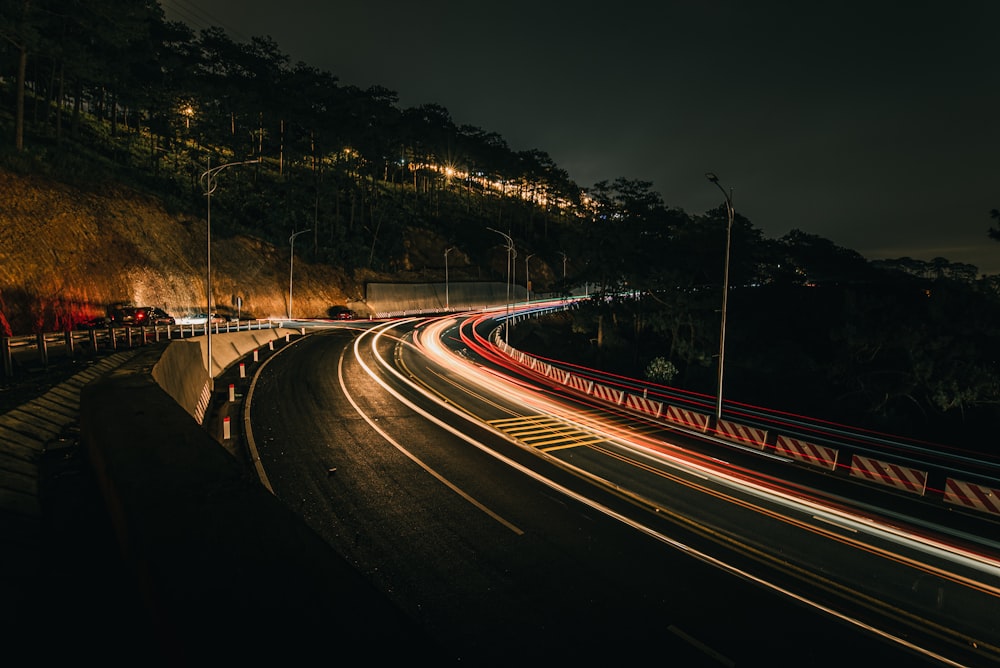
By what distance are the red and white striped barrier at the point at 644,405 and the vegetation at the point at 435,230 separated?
1899 cm

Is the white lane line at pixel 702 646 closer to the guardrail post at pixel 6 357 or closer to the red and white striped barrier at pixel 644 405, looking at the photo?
the red and white striped barrier at pixel 644 405

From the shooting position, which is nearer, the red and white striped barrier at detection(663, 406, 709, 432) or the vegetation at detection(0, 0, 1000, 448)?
the red and white striped barrier at detection(663, 406, 709, 432)

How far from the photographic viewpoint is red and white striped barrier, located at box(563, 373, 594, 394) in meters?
24.8

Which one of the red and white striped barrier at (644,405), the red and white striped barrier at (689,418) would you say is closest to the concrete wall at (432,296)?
the red and white striped barrier at (644,405)

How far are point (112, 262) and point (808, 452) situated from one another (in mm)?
47552

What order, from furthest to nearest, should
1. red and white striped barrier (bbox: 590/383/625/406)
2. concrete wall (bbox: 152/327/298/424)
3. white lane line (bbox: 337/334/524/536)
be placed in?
1. red and white striped barrier (bbox: 590/383/625/406)
2. concrete wall (bbox: 152/327/298/424)
3. white lane line (bbox: 337/334/524/536)

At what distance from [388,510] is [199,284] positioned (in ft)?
148

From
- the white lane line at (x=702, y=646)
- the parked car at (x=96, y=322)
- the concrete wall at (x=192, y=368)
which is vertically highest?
the parked car at (x=96, y=322)

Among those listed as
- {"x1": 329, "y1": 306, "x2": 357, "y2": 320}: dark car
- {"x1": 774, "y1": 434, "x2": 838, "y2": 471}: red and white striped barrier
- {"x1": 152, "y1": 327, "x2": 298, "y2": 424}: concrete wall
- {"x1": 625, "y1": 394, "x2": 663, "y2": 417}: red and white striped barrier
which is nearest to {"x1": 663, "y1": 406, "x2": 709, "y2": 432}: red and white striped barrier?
{"x1": 625, "y1": 394, "x2": 663, "y2": 417}: red and white striped barrier

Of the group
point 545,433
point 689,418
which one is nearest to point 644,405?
point 689,418

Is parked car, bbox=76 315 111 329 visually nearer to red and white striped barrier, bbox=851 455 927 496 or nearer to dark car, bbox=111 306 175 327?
dark car, bbox=111 306 175 327

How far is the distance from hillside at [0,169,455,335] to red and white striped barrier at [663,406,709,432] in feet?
112

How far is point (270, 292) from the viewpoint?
5253 cm

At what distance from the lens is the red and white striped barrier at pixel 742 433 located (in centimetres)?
1619
